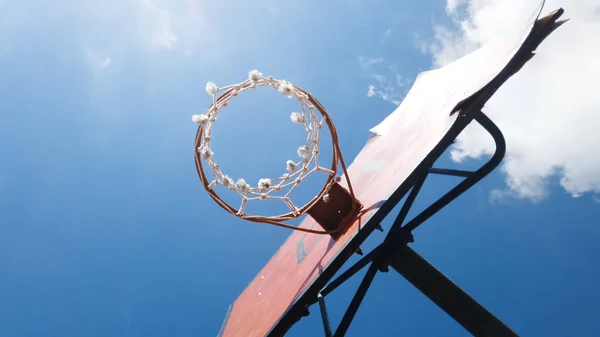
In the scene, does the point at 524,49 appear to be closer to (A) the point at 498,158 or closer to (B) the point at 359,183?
(A) the point at 498,158

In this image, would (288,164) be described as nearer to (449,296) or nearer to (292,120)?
(292,120)

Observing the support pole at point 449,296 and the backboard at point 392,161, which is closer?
the backboard at point 392,161

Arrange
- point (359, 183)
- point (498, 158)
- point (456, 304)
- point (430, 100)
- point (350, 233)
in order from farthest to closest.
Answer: point (359, 183) < point (430, 100) < point (456, 304) < point (350, 233) < point (498, 158)

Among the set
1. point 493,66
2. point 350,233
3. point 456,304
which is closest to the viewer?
point 493,66

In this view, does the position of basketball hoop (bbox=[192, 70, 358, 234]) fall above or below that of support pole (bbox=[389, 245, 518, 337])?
above

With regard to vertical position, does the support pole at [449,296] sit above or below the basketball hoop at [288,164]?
below

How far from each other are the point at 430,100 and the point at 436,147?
1.30 m

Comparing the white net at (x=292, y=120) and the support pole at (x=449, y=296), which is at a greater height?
the white net at (x=292, y=120)

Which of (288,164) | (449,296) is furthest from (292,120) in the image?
(449,296)

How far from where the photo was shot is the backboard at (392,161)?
2400 mm

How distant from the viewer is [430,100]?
372cm

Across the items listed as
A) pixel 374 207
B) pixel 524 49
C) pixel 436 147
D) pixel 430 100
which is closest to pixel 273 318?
pixel 374 207

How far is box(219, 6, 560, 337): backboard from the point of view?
94.5 inches

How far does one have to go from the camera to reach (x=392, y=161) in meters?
3.48
